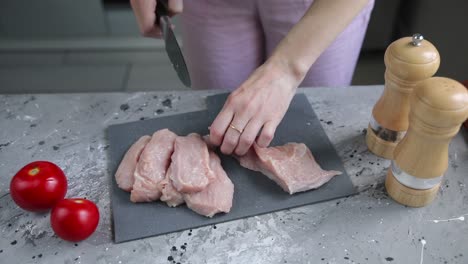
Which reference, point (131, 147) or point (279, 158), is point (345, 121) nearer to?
point (279, 158)

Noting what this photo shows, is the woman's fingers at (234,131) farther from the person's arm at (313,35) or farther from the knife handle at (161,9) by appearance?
the knife handle at (161,9)

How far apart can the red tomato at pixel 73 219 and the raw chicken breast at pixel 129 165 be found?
4.1 inches

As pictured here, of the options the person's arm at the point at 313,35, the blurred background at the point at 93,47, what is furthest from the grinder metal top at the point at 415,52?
the blurred background at the point at 93,47

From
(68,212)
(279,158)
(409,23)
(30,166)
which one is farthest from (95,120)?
(409,23)

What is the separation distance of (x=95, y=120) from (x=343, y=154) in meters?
0.61

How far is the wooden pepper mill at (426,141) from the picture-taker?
81 cm

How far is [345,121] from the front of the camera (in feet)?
3.87

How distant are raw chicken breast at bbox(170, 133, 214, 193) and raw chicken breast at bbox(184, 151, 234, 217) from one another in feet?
0.04

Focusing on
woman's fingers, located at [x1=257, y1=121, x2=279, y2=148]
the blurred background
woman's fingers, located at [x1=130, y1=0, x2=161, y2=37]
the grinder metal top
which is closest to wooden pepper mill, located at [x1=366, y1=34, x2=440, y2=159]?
the grinder metal top

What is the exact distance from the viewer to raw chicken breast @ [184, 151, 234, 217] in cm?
96

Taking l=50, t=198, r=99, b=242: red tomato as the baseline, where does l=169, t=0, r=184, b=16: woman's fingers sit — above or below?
above

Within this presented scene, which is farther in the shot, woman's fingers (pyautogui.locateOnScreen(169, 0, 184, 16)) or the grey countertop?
woman's fingers (pyautogui.locateOnScreen(169, 0, 184, 16))

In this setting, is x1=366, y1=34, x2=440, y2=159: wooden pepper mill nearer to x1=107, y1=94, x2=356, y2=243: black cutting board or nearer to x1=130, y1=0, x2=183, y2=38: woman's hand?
x1=107, y1=94, x2=356, y2=243: black cutting board

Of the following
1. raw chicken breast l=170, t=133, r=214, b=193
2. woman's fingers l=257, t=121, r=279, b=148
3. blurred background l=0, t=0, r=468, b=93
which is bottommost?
blurred background l=0, t=0, r=468, b=93
